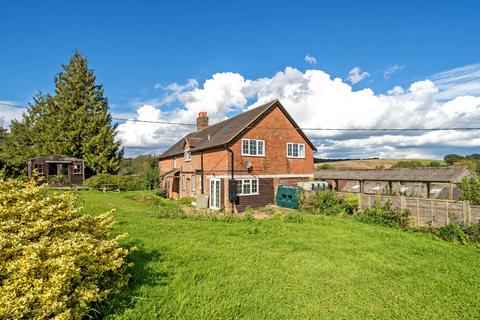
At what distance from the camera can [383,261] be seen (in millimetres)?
7930

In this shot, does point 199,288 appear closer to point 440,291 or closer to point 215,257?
point 215,257

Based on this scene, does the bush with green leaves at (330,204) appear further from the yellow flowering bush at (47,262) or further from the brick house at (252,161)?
the yellow flowering bush at (47,262)

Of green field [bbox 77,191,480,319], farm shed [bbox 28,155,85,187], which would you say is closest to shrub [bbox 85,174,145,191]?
farm shed [bbox 28,155,85,187]

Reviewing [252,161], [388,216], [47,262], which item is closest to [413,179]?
[388,216]

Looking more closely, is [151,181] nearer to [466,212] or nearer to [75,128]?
[75,128]

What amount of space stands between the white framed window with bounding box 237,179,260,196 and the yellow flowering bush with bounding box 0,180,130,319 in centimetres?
1598

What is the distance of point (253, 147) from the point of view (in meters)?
22.2

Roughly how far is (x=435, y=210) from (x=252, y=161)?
12407 millimetres

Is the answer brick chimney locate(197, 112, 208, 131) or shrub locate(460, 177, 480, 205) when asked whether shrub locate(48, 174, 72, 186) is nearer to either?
brick chimney locate(197, 112, 208, 131)

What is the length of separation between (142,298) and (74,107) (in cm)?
4252

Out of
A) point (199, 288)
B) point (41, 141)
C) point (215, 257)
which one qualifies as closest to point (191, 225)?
point (215, 257)

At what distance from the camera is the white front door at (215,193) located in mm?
21547

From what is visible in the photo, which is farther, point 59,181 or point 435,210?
point 59,181

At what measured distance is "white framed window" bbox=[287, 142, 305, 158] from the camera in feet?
79.9
